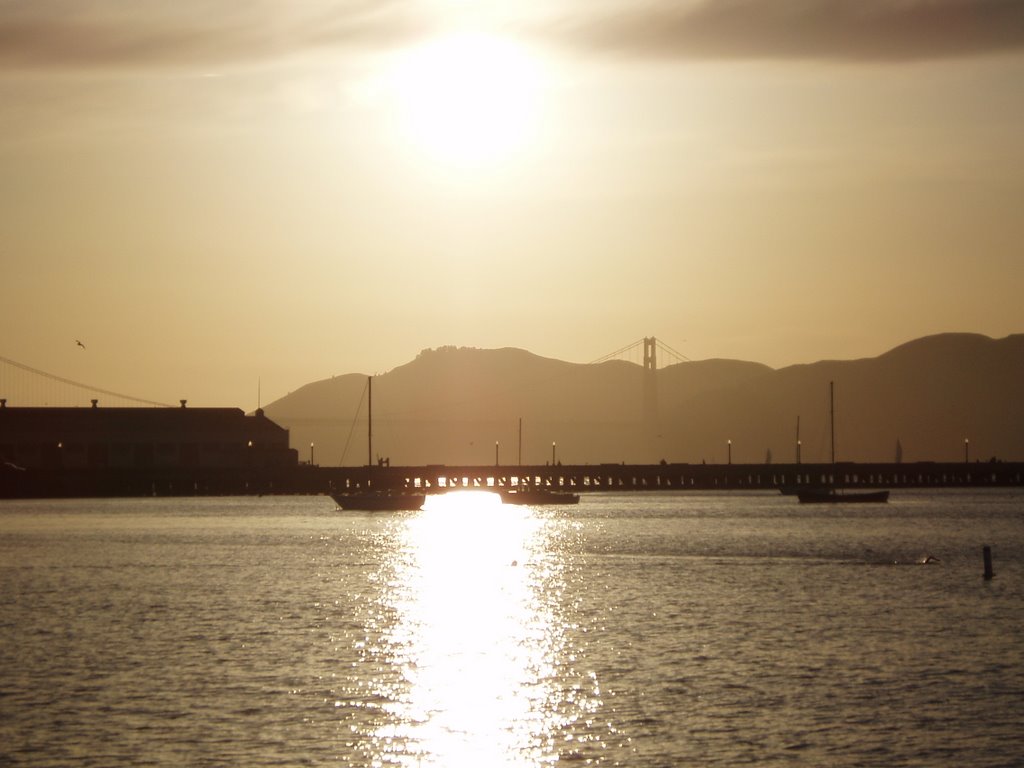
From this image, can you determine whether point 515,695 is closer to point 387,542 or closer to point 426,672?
point 426,672

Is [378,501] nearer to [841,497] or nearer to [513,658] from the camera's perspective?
[841,497]

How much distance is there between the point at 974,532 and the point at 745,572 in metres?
40.4

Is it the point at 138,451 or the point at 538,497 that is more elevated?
the point at 138,451

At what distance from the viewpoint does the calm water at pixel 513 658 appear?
27.4m

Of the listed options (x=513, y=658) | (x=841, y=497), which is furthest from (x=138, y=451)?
(x=513, y=658)

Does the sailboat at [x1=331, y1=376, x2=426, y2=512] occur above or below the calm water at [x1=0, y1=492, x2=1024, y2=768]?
above

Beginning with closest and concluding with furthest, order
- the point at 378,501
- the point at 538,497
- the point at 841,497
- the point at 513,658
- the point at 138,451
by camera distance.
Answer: the point at 513,658 → the point at 378,501 → the point at 841,497 → the point at 538,497 → the point at 138,451

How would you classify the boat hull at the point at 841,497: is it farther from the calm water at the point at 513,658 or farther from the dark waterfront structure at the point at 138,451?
the calm water at the point at 513,658

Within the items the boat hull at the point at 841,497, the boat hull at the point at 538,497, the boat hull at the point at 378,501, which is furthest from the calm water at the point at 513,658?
the boat hull at the point at 538,497

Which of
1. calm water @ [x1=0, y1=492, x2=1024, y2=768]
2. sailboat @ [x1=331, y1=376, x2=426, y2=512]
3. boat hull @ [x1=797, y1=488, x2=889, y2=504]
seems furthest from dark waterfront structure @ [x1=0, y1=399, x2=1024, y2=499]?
calm water @ [x1=0, y1=492, x2=1024, y2=768]

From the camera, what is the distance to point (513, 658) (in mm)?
38281

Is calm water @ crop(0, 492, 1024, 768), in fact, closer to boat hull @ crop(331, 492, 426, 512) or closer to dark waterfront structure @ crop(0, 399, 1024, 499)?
boat hull @ crop(331, 492, 426, 512)

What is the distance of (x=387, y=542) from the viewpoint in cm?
9650

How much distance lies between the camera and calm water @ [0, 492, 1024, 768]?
89.8 feet
